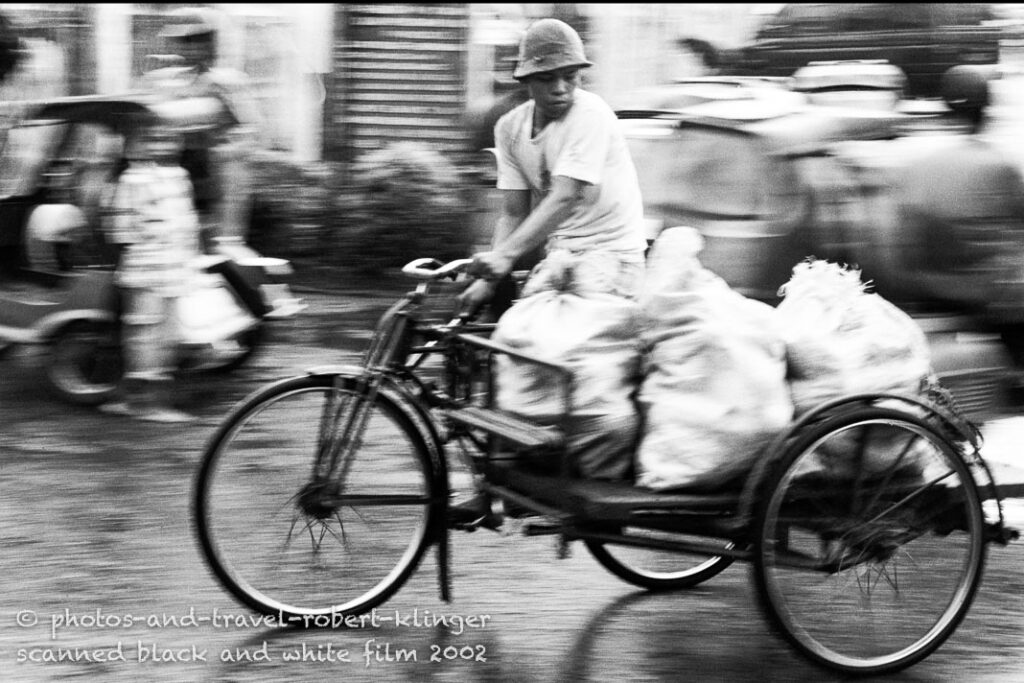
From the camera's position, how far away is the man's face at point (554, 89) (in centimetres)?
465

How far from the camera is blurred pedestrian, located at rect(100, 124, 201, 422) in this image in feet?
23.8

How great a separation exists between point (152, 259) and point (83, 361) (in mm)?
814

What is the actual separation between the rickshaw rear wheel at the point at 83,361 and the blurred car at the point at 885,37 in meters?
6.46

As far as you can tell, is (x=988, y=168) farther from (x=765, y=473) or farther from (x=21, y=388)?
(x=21, y=388)

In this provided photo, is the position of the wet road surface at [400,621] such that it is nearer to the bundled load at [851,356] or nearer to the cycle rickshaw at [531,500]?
the cycle rickshaw at [531,500]

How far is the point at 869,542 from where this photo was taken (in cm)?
447

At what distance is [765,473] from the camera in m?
4.30

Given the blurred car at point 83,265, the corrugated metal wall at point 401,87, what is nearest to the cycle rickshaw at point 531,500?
the blurred car at point 83,265

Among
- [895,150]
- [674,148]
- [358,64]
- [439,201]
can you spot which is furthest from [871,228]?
[358,64]

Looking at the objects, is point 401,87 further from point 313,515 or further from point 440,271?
point 313,515

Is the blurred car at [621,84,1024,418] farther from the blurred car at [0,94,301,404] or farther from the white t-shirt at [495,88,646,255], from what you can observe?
the blurred car at [0,94,301,404]

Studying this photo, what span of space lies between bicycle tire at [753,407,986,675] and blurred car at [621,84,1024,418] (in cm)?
239

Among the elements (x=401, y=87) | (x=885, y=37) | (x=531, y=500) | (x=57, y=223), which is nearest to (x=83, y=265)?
(x=57, y=223)

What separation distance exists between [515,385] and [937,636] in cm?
145
